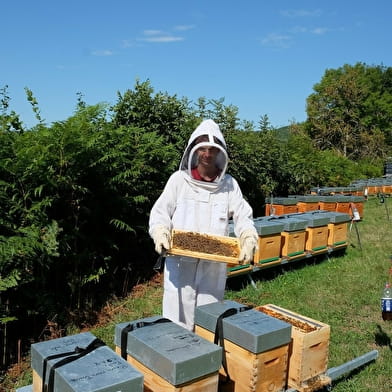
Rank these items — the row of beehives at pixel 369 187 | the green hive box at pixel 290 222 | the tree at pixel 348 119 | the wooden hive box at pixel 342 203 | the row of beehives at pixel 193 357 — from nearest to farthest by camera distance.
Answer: the row of beehives at pixel 193 357, the green hive box at pixel 290 222, the wooden hive box at pixel 342 203, the row of beehives at pixel 369 187, the tree at pixel 348 119

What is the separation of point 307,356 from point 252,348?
0.72 metres

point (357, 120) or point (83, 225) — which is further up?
point (357, 120)

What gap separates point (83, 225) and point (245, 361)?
3.07 metres

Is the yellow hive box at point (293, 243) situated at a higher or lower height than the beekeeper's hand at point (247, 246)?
lower

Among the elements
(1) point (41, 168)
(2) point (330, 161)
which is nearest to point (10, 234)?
(1) point (41, 168)

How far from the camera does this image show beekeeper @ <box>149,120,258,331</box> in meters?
3.17

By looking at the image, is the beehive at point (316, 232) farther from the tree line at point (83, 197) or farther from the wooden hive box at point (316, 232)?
the tree line at point (83, 197)

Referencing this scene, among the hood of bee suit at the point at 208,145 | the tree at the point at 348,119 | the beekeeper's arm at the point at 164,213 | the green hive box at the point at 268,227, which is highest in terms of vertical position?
the tree at the point at 348,119

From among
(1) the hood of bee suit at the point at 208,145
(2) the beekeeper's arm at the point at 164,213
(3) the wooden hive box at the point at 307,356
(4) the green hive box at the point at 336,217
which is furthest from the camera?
(4) the green hive box at the point at 336,217

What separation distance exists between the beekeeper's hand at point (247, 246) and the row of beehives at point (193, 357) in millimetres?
344

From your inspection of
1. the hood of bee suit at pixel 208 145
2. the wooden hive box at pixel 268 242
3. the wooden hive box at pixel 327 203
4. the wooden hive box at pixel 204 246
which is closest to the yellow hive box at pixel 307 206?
the wooden hive box at pixel 327 203

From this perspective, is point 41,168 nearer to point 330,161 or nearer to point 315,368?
point 315,368

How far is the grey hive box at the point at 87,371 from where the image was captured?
163 cm

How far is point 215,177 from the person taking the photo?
330 cm
